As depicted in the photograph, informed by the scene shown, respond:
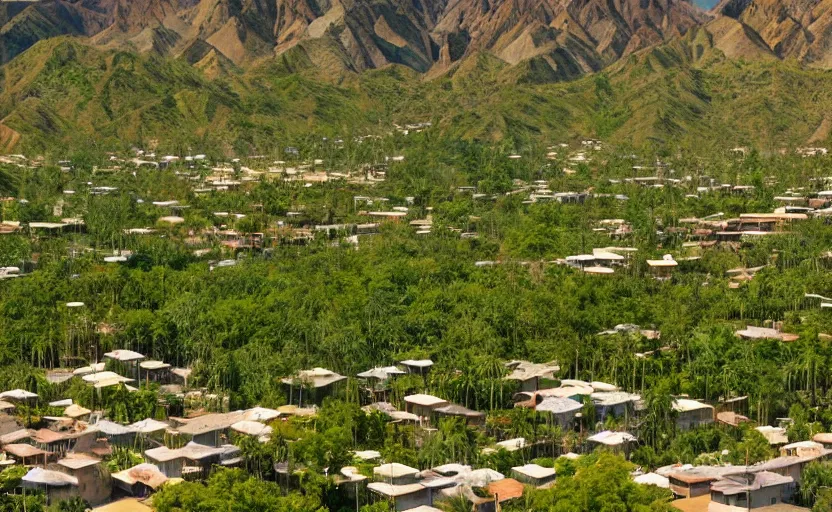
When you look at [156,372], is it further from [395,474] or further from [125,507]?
[395,474]

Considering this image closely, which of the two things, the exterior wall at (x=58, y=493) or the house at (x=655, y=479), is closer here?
the exterior wall at (x=58, y=493)

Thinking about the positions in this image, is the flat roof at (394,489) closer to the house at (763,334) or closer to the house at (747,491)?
the house at (747,491)

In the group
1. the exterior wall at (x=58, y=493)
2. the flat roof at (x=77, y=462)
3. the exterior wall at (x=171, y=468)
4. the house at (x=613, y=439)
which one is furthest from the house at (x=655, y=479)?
the exterior wall at (x=58, y=493)

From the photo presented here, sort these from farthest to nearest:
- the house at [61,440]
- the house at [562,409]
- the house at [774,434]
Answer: the house at [562,409], the house at [774,434], the house at [61,440]

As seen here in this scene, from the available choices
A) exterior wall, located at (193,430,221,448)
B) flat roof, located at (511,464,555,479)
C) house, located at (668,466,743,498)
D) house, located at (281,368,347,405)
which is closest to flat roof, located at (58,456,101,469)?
exterior wall, located at (193,430,221,448)

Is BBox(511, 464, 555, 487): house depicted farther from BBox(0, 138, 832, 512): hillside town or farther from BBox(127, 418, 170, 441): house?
BBox(127, 418, 170, 441): house

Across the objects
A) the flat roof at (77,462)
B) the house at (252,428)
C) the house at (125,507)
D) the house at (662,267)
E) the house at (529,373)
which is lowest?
the house at (125,507)

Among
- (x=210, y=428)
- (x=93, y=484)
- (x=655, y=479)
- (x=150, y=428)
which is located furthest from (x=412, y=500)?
(x=150, y=428)
